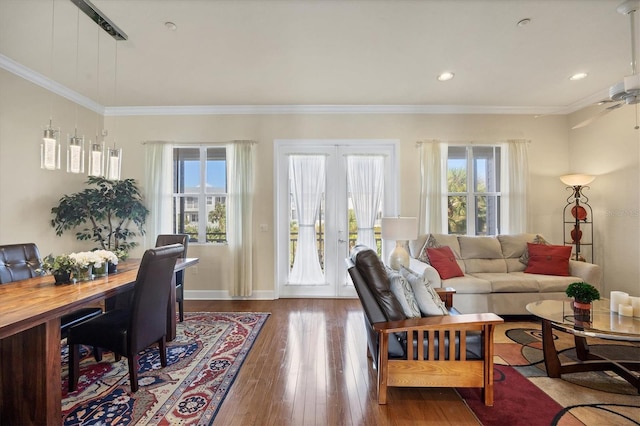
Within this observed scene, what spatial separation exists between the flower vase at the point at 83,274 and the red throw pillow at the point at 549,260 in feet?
16.0

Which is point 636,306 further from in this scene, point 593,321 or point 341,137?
point 341,137

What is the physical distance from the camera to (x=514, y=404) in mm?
2049

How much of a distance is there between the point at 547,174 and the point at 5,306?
6.27 metres

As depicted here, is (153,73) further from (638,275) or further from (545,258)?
(638,275)

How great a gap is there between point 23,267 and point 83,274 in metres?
0.71

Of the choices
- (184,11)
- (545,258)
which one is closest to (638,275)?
(545,258)

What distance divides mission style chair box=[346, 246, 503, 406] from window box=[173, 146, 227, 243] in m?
3.37

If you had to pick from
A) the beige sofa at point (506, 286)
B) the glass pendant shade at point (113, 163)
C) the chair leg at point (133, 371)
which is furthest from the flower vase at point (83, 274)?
the beige sofa at point (506, 286)

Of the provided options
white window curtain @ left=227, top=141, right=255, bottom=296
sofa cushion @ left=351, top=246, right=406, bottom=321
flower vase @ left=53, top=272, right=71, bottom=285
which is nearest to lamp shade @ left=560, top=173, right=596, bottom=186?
sofa cushion @ left=351, top=246, right=406, bottom=321

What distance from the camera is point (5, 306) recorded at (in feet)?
5.50

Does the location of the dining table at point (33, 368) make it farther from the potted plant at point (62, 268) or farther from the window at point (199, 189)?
the window at point (199, 189)

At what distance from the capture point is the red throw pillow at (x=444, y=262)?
3758 millimetres

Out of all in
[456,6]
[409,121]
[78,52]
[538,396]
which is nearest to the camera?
[538,396]

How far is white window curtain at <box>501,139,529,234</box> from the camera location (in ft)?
14.9
